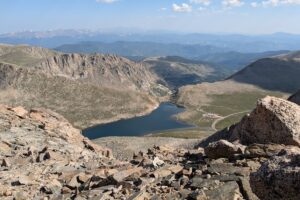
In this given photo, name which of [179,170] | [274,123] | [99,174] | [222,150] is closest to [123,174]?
[99,174]

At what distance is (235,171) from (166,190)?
316 centimetres

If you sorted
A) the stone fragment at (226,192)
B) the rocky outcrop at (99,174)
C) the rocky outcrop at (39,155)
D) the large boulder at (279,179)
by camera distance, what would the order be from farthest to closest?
the rocky outcrop at (39,155)
the rocky outcrop at (99,174)
the stone fragment at (226,192)
the large boulder at (279,179)

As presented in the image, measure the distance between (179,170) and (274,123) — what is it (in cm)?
713

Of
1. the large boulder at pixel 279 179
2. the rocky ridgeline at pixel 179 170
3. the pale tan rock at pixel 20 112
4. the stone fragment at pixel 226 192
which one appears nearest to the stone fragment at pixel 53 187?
the rocky ridgeline at pixel 179 170

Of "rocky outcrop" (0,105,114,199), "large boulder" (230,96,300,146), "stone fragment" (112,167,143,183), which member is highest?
"large boulder" (230,96,300,146)

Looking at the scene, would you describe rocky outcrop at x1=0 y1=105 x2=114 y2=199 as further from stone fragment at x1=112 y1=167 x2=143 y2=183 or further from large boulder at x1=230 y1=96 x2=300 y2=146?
large boulder at x1=230 y1=96 x2=300 y2=146

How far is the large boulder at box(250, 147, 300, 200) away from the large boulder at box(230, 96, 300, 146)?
36.3 feet

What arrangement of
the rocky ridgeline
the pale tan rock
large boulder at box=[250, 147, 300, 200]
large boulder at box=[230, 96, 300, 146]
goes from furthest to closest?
1. the pale tan rock
2. large boulder at box=[230, 96, 300, 146]
3. the rocky ridgeline
4. large boulder at box=[250, 147, 300, 200]

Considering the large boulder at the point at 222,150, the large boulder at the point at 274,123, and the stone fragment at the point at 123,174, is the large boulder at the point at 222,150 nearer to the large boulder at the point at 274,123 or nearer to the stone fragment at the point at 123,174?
the large boulder at the point at 274,123

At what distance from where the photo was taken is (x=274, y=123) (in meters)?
26.4

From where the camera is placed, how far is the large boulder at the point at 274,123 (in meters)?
25.1

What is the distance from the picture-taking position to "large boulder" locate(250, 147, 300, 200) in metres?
13.3

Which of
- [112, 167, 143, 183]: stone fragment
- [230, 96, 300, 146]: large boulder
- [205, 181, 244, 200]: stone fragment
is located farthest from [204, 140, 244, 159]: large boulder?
[205, 181, 244, 200]: stone fragment

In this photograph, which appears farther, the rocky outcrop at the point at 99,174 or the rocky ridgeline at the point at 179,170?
the rocky outcrop at the point at 99,174
